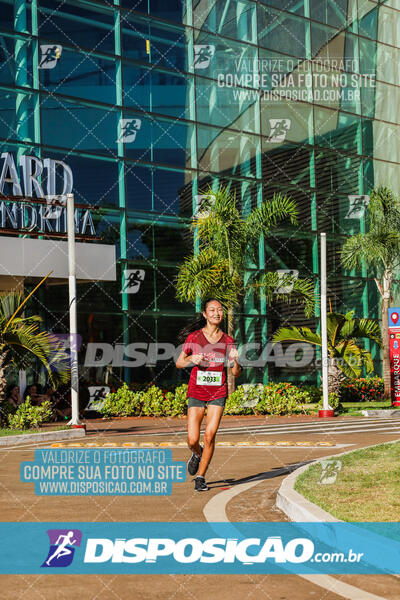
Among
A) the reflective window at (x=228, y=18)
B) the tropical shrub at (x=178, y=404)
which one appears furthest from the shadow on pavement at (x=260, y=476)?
the reflective window at (x=228, y=18)

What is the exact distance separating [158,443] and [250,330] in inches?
740

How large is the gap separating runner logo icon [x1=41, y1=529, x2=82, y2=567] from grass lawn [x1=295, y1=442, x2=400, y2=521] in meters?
2.07

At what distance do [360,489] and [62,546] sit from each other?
3.51 metres

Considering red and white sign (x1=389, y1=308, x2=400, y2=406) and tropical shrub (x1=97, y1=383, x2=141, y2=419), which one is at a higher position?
red and white sign (x1=389, y1=308, x2=400, y2=406)

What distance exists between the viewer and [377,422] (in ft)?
76.1

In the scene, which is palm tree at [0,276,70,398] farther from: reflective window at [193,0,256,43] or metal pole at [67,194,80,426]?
reflective window at [193,0,256,43]

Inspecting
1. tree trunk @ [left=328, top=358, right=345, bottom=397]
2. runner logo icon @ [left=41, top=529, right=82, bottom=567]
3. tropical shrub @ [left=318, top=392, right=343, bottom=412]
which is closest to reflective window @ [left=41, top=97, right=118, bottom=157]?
tree trunk @ [left=328, top=358, right=345, bottom=397]

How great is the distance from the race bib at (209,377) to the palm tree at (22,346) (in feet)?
34.8

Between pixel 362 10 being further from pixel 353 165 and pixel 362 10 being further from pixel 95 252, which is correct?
pixel 95 252

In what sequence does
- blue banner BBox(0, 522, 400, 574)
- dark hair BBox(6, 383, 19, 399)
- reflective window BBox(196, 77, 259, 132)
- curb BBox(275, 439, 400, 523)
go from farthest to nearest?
reflective window BBox(196, 77, 259, 132), dark hair BBox(6, 383, 19, 399), curb BBox(275, 439, 400, 523), blue banner BBox(0, 522, 400, 574)

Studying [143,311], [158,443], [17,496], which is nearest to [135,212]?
[143,311]

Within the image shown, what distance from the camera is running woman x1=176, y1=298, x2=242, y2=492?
928 cm

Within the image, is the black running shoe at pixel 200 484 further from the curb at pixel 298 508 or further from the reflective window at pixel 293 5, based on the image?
the reflective window at pixel 293 5

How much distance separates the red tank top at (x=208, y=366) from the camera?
931 centimetres
